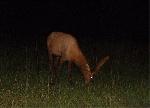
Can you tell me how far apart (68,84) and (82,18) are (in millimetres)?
15726

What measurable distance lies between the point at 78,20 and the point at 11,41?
8274 millimetres

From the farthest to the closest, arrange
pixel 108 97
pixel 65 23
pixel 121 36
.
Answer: pixel 65 23, pixel 121 36, pixel 108 97

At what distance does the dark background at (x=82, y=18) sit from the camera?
25812 mm

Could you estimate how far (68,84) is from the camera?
13.1 meters

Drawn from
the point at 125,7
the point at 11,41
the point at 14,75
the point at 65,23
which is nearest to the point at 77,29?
the point at 65,23

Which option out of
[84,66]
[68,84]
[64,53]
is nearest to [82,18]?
[64,53]

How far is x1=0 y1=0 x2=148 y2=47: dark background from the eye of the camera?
25812mm

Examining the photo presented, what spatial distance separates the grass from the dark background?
277 inches

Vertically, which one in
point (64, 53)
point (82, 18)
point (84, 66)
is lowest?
point (84, 66)

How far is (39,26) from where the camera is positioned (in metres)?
26.5

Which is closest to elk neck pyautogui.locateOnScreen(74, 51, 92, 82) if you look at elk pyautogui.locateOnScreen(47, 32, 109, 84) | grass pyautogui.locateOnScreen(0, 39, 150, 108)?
elk pyautogui.locateOnScreen(47, 32, 109, 84)

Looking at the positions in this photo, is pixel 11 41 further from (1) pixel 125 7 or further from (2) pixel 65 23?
(1) pixel 125 7

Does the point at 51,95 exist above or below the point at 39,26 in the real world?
below

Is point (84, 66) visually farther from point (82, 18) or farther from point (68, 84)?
point (82, 18)
